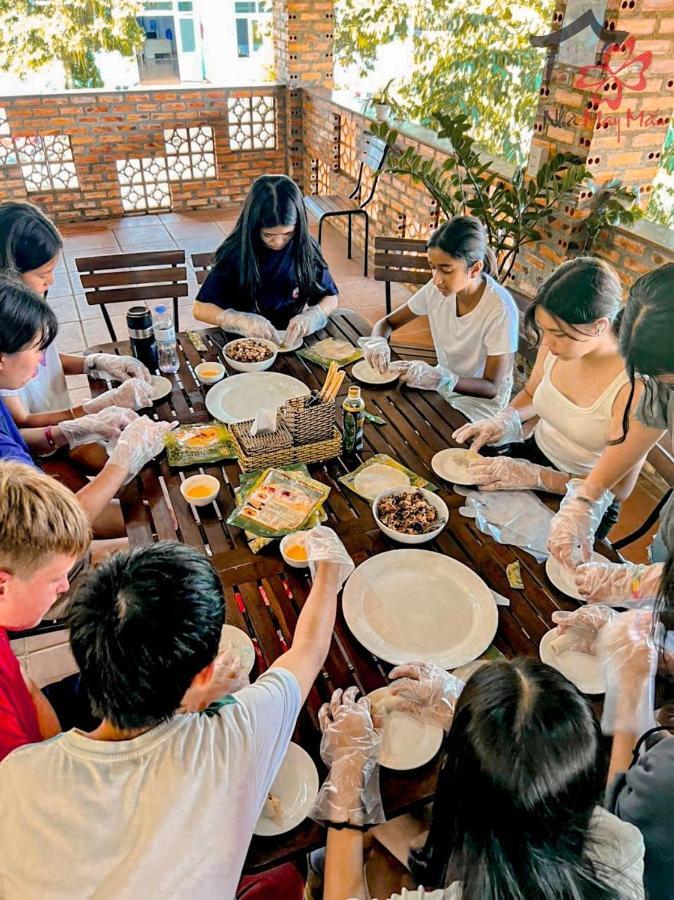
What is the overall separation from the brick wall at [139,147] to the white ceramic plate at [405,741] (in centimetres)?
632

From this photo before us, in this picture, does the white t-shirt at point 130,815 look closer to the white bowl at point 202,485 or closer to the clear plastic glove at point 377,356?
the white bowl at point 202,485

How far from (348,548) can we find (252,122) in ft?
20.2

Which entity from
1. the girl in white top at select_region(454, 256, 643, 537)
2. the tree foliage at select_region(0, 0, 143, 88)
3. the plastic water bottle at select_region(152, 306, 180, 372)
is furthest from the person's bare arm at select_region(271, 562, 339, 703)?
the tree foliage at select_region(0, 0, 143, 88)

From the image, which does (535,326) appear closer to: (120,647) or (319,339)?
(319,339)

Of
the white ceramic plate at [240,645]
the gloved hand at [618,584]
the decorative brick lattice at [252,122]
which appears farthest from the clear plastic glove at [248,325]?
the decorative brick lattice at [252,122]

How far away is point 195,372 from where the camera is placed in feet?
7.63

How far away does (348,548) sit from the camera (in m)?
1.62

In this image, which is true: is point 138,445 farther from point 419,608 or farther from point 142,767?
point 142,767

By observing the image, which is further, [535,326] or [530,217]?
[530,217]

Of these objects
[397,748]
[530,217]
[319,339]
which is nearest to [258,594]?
[397,748]

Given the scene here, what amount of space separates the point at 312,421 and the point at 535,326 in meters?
0.81

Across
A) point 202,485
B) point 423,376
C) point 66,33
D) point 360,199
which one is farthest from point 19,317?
point 66,33

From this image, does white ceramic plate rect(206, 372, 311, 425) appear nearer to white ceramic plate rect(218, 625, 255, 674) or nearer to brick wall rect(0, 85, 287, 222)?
white ceramic plate rect(218, 625, 255, 674)

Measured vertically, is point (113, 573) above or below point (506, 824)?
above
